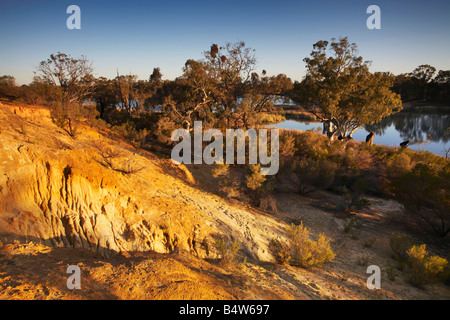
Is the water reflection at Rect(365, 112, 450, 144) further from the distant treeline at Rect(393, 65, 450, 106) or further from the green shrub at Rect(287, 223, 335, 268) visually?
the green shrub at Rect(287, 223, 335, 268)

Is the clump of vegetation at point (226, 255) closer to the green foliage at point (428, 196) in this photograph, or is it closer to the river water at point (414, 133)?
the green foliage at point (428, 196)

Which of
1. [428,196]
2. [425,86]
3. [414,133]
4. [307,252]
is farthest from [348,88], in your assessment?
[425,86]

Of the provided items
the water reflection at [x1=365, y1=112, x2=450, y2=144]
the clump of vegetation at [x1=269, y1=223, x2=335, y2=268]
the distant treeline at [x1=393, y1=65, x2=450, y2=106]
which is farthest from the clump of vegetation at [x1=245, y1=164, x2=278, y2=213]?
the distant treeline at [x1=393, y1=65, x2=450, y2=106]

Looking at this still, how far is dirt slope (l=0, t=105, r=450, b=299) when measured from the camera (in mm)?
3697

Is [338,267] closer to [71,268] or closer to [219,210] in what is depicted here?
[219,210]

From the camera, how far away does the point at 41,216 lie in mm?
4840

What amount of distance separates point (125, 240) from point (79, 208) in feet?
4.34

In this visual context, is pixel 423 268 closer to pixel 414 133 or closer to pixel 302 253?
pixel 302 253

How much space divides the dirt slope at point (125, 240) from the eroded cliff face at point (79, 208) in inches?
0.8

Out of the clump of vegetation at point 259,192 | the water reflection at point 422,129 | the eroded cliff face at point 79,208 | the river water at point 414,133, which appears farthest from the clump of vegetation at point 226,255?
the water reflection at point 422,129

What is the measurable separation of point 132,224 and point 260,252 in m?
3.75

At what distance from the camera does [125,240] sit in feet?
18.1

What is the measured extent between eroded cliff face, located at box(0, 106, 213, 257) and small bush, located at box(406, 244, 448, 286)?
5521 millimetres
